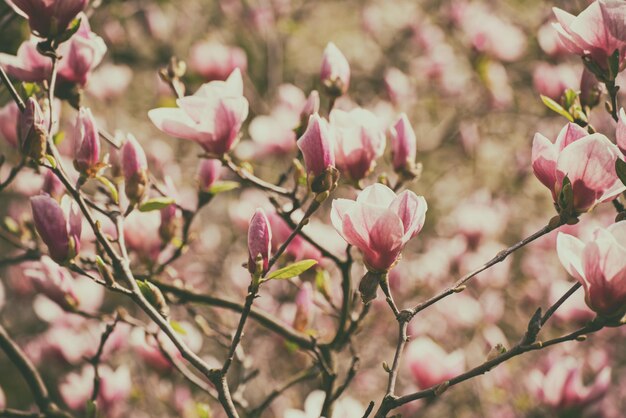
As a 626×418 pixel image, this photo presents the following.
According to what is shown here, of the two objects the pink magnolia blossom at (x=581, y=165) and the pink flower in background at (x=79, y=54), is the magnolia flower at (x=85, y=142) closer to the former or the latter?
the pink flower in background at (x=79, y=54)

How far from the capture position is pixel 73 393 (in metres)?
1.73

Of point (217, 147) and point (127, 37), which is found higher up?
point (127, 37)

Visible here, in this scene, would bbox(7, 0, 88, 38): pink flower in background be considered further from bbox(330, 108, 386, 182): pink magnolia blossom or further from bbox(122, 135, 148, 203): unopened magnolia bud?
bbox(330, 108, 386, 182): pink magnolia blossom

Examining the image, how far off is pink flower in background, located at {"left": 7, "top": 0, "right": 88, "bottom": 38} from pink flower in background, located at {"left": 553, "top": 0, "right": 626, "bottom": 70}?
810 millimetres

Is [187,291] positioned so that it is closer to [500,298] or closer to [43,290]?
[43,290]

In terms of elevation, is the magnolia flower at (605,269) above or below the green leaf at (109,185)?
below

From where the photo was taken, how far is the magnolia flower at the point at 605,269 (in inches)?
35.8

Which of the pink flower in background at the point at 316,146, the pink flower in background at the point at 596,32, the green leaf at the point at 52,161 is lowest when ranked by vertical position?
the green leaf at the point at 52,161

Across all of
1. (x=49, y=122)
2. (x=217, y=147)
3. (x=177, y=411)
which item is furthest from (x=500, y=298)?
(x=49, y=122)

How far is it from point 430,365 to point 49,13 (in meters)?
1.20

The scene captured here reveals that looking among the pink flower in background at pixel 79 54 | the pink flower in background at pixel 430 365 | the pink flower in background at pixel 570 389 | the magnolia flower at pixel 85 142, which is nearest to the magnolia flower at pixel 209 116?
the magnolia flower at pixel 85 142

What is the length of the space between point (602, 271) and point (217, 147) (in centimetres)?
70

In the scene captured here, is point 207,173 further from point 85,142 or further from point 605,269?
point 605,269

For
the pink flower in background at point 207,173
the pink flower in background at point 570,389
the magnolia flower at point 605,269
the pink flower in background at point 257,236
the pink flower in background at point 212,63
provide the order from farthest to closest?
the pink flower in background at point 212,63 → the pink flower in background at point 570,389 → the pink flower in background at point 207,173 → the pink flower in background at point 257,236 → the magnolia flower at point 605,269
